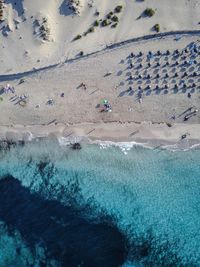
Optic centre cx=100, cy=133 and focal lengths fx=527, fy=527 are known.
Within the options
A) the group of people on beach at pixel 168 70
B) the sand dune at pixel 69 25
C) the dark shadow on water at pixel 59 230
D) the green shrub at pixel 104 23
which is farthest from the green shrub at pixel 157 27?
the dark shadow on water at pixel 59 230

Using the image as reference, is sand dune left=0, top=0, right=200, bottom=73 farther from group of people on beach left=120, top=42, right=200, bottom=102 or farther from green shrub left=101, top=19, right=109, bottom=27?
group of people on beach left=120, top=42, right=200, bottom=102

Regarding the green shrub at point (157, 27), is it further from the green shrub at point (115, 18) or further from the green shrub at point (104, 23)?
the green shrub at point (104, 23)

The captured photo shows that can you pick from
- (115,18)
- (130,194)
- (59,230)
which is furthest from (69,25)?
(59,230)

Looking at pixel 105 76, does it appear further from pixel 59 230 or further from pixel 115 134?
pixel 59 230

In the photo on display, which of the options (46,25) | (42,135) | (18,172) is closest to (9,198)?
(18,172)

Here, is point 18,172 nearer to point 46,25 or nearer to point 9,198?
point 9,198

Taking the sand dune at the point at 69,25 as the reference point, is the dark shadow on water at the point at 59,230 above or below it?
below
